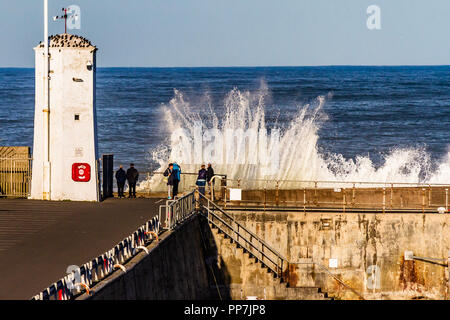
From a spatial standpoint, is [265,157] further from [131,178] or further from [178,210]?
[178,210]

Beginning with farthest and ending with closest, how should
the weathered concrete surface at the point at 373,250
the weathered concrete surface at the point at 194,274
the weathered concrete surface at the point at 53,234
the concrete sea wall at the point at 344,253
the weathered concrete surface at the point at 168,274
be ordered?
the weathered concrete surface at the point at 373,250
the concrete sea wall at the point at 344,253
the weathered concrete surface at the point at 194,274
the weathered concrete surface at the point at 53,234
the weathered concrete surface at the point at 168,274

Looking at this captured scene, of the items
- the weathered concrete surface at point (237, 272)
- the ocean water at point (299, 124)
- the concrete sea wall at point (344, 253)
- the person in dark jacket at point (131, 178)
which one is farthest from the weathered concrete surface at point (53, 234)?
the ocean water at point (299, 124)

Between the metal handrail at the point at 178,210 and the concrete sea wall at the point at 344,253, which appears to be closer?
the metal handrail at the point at 178,210

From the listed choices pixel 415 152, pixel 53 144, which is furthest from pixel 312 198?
pixel 415 152

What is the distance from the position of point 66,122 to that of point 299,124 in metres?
51.0

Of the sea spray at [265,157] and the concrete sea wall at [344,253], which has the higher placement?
the sea spray at [265,157]

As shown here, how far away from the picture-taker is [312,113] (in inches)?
3701

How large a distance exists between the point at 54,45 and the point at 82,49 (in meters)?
0.82

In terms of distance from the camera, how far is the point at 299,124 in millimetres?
75875

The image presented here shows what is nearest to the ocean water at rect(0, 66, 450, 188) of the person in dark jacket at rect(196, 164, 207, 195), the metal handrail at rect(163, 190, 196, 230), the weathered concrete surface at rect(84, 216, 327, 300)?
the person in dark jacket at rect(196, 164, 207, 195)

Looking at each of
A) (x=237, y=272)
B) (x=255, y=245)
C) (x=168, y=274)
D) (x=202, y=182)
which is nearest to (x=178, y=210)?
(x=168, y=274)

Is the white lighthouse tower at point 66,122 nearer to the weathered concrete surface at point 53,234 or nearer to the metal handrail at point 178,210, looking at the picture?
the weathered concrete surface at point 53,234

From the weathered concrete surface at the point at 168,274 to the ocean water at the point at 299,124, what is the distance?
61.3 feet

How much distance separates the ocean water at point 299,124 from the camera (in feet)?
164
